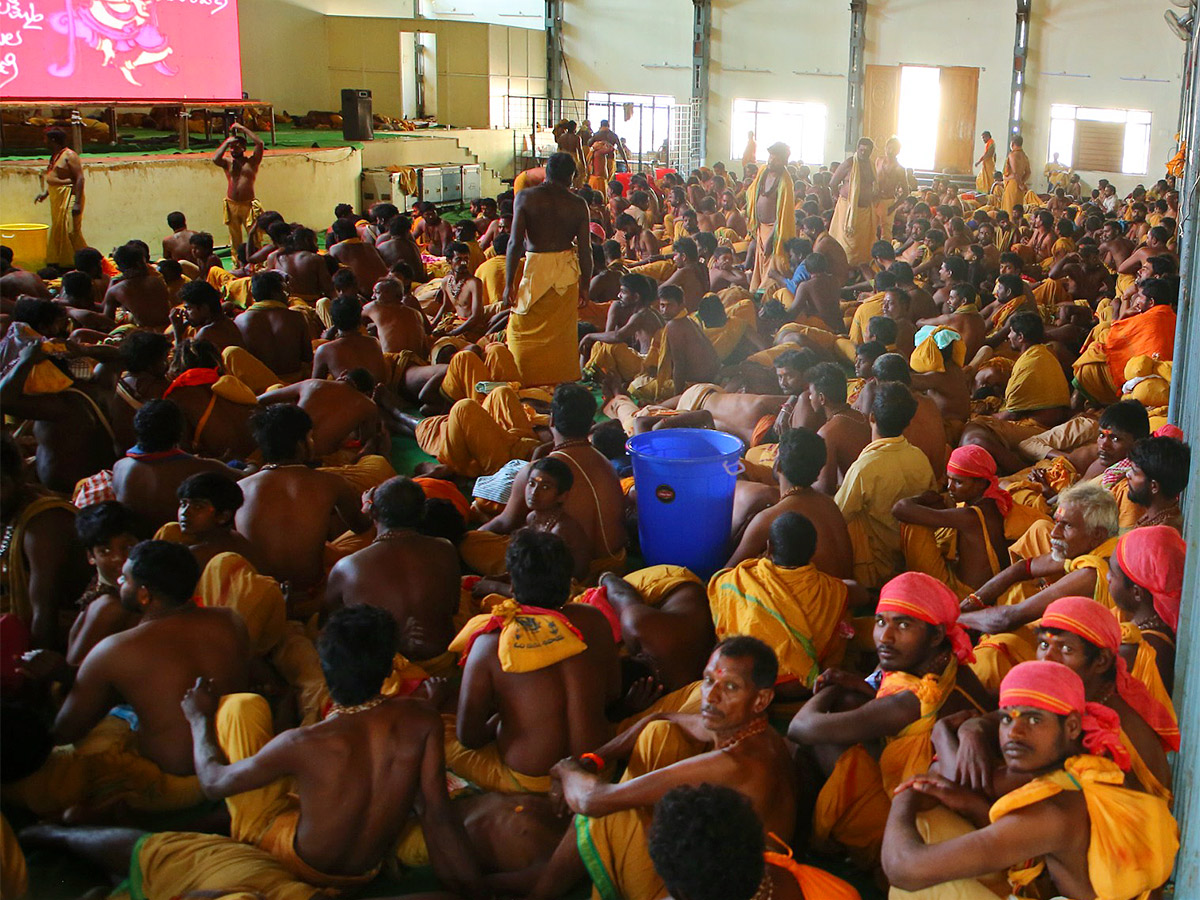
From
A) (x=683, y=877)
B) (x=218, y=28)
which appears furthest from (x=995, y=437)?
(x=218, y=28)

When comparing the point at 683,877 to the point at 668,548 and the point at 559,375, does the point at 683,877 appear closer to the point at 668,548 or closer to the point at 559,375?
the point at 668,548

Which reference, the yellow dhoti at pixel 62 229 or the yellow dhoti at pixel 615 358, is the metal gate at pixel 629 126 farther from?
the yellow dhoti at pixel 615 358

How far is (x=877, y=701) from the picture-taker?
9.65 ft

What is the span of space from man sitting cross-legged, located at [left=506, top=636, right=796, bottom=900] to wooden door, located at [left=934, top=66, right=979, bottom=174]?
22737 millimetres

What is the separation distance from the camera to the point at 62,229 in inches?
450

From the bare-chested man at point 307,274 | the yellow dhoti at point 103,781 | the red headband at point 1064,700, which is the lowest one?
the yellow dhoti at point 103,781

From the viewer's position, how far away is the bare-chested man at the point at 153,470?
429cm

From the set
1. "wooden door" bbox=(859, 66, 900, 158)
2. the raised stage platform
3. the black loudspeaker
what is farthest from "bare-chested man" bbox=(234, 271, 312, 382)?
"wooden door" bbox=(859, 66, 900, 158)

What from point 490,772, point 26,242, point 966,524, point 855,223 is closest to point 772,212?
point 855,223

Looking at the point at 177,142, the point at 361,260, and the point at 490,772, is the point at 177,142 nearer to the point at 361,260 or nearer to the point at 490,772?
the point at 361,260

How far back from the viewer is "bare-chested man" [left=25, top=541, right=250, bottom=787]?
308cm

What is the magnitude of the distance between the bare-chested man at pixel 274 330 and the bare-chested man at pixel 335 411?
1062 mm

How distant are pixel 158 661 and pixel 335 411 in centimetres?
266

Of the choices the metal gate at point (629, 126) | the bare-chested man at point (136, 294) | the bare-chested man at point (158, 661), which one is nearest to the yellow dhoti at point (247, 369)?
the bare-chested man at point (136, 294)
